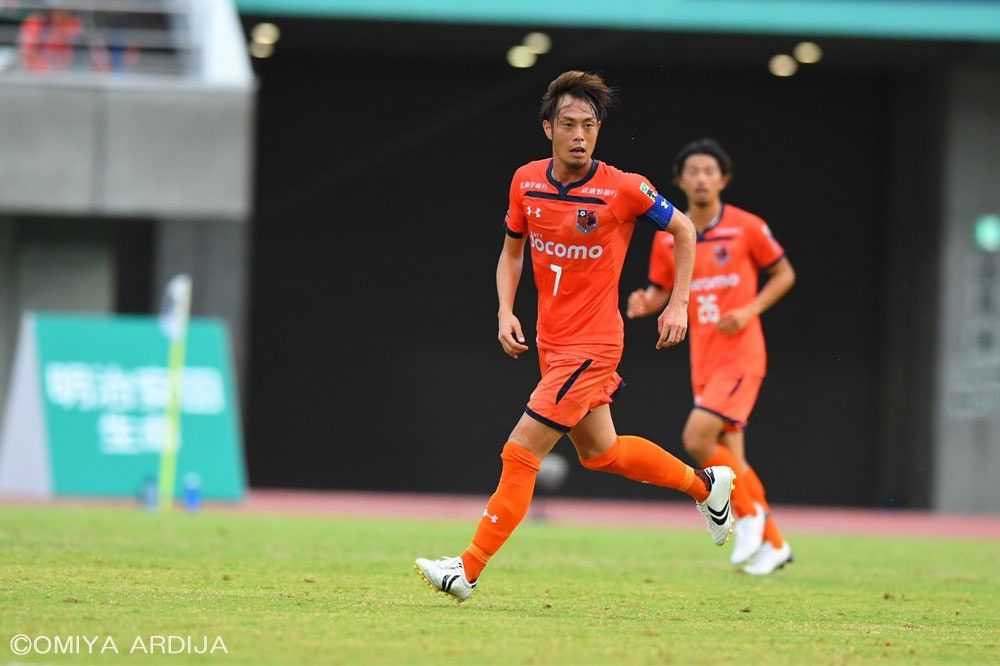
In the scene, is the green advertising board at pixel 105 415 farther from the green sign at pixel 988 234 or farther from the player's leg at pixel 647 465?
the player's leg at pixel 647 465

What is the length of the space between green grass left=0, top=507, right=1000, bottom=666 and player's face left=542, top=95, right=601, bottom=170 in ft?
6.97

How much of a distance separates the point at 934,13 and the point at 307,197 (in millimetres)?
10048

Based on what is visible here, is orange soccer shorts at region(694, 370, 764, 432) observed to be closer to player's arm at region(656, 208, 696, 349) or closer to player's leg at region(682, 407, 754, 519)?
player's leg at region(682, 407, 754, 519)

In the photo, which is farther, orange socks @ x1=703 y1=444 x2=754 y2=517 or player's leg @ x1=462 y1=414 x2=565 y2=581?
orange socks @ x1=703 y1=444 x2=754 y2=517

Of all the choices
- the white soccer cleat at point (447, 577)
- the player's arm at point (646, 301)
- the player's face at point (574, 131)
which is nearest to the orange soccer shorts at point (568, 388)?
the white soccer cleat at point (447, 577)

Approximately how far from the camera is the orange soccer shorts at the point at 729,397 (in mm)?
11531

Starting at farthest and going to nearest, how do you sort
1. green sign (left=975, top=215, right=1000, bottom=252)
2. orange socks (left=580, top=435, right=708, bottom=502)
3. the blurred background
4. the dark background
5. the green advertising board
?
the dark background < green sign (left=975, top=215, right=1000, bottom=252) < the blurred background < the green advertising board < orange socks (left=580, top=435, right=708, bottom=502)

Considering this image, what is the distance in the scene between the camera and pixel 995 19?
23.5 m

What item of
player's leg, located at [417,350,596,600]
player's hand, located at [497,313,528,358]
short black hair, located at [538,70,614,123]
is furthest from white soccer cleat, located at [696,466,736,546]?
short black hair, located at [538,70,614,123]

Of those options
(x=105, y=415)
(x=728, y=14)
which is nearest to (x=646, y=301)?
(x=105, y=415)

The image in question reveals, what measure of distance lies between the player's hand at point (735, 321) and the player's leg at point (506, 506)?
9.87 feet

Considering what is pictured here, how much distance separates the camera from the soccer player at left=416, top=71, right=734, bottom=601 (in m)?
8.63

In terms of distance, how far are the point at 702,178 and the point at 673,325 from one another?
3.21 m

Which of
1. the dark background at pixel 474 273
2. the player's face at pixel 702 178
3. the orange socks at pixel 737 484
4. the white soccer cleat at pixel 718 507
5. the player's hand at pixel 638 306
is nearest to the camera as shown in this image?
the white soccer cleat at pixel 718 507
